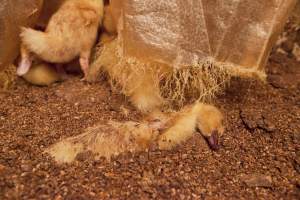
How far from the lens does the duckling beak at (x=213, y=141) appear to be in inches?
57.9

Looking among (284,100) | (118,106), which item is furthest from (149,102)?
(284,100)

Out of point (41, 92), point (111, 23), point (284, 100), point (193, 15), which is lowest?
point (41, 92)

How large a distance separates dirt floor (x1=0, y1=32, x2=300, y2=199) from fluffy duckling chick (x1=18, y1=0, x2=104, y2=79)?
0.13 meters

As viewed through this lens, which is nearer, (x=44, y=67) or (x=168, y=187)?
(x=168, y=187)

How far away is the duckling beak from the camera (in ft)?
4.82

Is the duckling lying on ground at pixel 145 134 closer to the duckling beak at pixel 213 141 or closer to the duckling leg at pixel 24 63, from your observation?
the duckling beak at pixel 213 141

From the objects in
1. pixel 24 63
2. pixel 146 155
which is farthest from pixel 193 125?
pixel 24 63

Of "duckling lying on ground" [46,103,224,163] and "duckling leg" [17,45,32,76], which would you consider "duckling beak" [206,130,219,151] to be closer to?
"duckling lying on ground" [46,103,224,163]

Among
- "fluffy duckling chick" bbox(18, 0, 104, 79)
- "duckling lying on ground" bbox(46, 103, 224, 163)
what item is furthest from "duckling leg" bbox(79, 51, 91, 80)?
"duckling lying on ground" bbox(46, 103, 224, 163)

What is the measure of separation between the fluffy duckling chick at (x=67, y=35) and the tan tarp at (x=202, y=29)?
0.64ft

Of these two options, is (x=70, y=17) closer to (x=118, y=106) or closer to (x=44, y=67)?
(x=44, y=67)

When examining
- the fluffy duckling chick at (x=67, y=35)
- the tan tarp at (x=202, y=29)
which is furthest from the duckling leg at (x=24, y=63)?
the tan tarp at (x=202, y=29)

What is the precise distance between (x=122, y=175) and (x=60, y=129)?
12.1 inches

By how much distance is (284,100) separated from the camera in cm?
173
